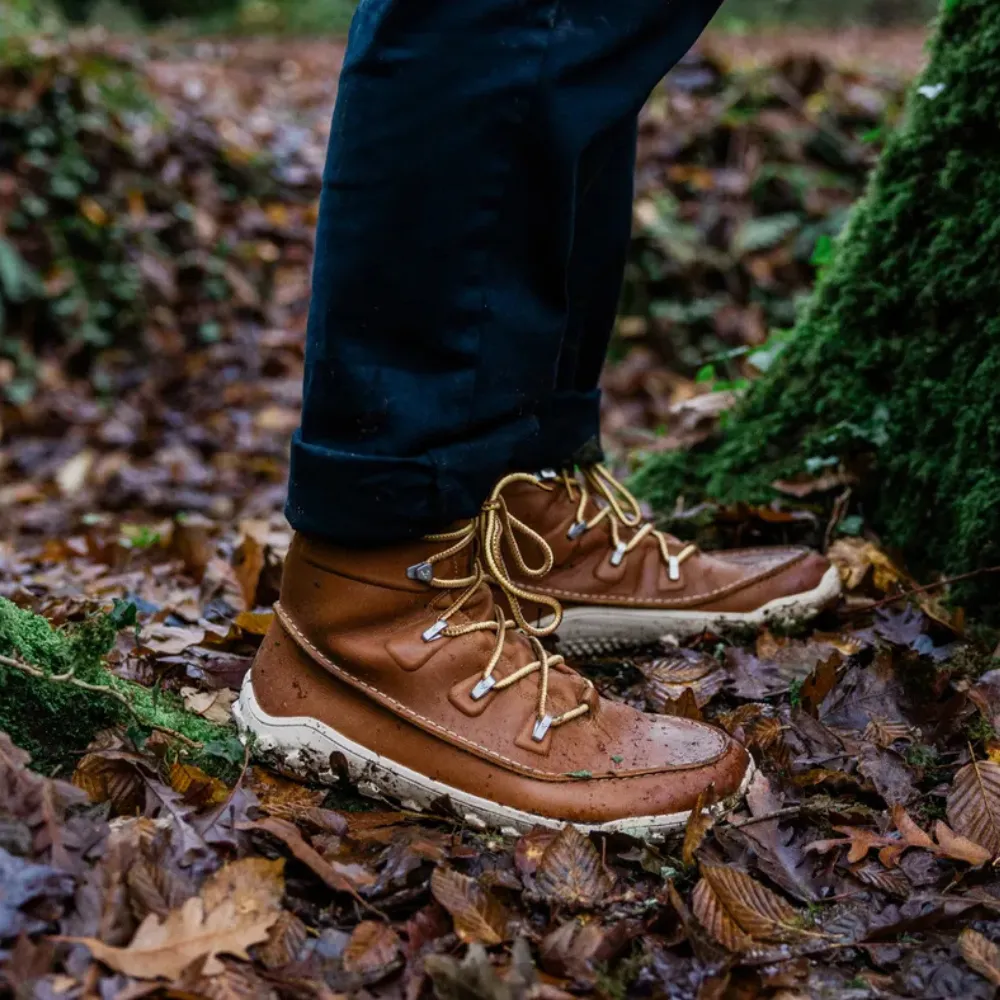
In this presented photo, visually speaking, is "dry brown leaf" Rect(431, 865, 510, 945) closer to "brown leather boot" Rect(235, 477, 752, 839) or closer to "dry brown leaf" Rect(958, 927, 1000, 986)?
"brown leather boot" Rect(235, 477, 752, 839)

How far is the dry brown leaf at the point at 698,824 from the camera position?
1591 millimetres

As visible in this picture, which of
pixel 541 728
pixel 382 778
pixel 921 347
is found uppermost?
pixel 921 347

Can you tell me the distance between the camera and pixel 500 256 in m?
1.56

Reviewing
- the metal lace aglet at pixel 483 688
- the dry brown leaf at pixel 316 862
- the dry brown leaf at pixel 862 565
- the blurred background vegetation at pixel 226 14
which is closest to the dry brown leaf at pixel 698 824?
the metal lace aglet at pixel 483 688

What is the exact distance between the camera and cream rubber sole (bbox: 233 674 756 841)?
164 cm

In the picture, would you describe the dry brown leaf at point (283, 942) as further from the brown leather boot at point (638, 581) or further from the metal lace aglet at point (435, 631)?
the brown leather boot at point (638, 581)

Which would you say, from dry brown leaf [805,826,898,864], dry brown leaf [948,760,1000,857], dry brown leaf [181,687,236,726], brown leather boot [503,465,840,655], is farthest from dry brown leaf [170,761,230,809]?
dry brown leaf [948,760,1000,857]

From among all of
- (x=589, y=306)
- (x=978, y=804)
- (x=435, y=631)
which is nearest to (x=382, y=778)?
(x=435, y=631)

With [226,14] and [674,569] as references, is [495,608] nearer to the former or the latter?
[674,569]

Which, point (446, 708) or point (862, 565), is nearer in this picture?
point (446, 708)

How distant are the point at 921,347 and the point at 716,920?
1.64 meters

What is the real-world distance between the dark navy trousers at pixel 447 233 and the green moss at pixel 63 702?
1.29 feet

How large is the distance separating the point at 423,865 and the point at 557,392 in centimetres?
104

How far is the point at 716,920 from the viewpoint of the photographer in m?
1.43
